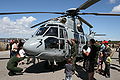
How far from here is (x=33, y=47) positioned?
21.6ft

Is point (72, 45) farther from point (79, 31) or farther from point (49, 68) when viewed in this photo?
point (79, 31)

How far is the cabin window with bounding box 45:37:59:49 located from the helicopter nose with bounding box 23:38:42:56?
394 millimetres

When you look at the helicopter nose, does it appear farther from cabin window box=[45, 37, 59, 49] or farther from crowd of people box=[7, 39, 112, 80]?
crowd of people box=[7, 39, 112, 80]

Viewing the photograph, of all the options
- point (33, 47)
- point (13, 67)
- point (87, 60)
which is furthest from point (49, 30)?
point (87, 60)

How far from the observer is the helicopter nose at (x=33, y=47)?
6.52 meters

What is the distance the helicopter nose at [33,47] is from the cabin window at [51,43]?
394mm

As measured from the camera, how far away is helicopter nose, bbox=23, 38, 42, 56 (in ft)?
21.4

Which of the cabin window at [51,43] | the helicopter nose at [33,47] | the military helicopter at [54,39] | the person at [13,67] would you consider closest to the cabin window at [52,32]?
the military helicopter at [54,39]

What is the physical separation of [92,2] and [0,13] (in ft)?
16.6

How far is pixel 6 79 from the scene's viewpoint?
6352mm

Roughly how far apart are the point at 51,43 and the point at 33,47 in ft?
3.69

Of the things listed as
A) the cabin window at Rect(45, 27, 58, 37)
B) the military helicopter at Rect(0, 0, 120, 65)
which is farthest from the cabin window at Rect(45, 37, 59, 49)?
the cabin window at Rect(45, 27, 58, 37)

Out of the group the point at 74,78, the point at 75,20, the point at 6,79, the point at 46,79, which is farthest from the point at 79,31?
the point at 6,79

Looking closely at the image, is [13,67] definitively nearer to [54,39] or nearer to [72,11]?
[54,39]
